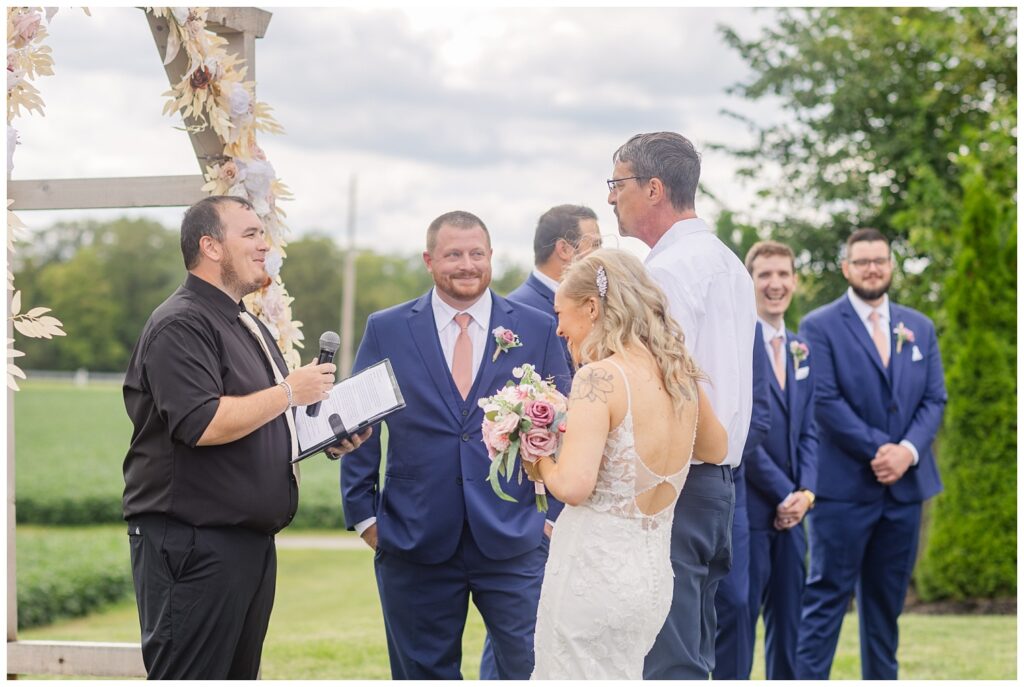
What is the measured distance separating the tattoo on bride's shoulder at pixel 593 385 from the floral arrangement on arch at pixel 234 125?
1854mm

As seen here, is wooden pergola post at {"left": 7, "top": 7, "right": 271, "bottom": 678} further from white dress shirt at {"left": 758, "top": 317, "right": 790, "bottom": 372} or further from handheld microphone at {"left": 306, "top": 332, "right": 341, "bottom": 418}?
white dress shirt at {"left": 758, "top": 317, "right": 790, "bottom": 372}

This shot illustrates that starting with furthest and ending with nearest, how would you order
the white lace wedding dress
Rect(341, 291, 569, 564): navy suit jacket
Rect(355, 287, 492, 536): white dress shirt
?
Rect(355, 287, 492, 536): white dress shirt, Rect(341, 291, 569, 564): navy suit jacket, the white lace wedding dress

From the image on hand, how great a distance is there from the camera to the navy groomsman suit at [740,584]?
17.0 ft

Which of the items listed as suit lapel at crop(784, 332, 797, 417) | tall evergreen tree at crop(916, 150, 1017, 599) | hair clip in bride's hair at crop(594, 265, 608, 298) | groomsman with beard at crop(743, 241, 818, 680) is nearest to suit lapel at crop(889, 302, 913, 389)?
groomsman with beard at crop(743, 241, 818, 680)

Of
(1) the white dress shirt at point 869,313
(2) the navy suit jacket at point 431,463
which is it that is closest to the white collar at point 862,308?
(1) the white dress shirt at point 869,313

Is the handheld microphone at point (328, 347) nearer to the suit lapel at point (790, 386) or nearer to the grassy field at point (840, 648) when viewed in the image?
Result: the suit lapel at point (790, 386)

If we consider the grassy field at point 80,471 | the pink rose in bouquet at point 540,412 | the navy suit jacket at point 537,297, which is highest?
the navy suit jacket at point 537,297

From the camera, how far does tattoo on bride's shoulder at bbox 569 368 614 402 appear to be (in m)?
3.19

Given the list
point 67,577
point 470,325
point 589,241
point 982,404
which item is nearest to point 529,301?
point 589,241

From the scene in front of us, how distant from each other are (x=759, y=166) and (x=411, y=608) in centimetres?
1359

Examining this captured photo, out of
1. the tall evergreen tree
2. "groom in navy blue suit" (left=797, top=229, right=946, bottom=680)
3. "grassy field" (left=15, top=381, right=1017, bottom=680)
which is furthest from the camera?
the tall evergreen tree

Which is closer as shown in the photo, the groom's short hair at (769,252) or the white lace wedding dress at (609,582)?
the white lace wedding dress at (609,582)

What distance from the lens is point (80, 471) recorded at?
28.6m

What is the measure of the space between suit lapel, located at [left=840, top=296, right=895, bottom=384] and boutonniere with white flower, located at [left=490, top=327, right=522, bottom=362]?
2.49 m
